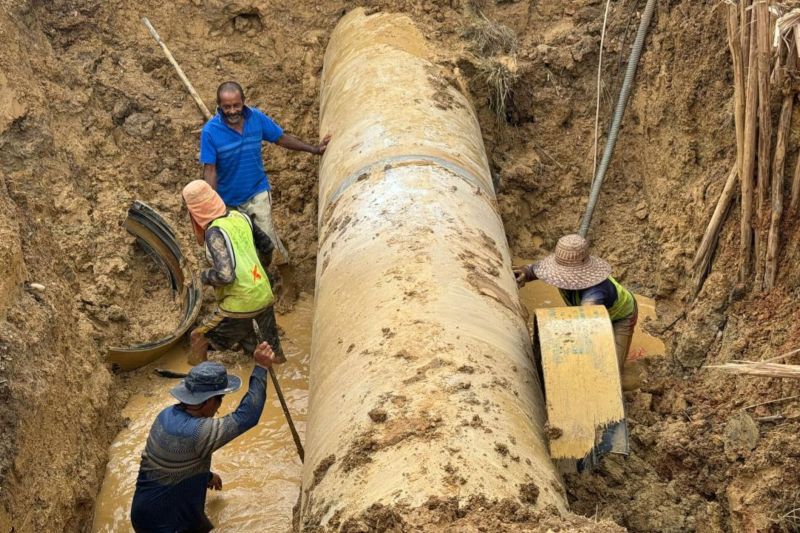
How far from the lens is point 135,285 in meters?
6.33

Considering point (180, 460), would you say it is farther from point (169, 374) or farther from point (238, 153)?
point (238, 153)

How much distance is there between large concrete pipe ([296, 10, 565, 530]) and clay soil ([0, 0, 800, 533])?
0.24 meters

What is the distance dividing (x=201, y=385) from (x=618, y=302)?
2.41 m

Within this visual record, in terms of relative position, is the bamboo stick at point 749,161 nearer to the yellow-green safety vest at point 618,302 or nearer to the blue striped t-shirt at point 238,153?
the yellow-green safety vest at point 618,302

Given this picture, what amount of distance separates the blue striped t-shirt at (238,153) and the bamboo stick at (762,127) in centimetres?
345

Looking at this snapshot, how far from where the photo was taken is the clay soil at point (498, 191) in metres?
3.90

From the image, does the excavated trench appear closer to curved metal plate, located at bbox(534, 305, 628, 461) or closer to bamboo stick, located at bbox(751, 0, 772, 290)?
bamboo stick, located at bbox(751, 0, 772, 290)

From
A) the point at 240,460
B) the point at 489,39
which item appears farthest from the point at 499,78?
the point at 240,460

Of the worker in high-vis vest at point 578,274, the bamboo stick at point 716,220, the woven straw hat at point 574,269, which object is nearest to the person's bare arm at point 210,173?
the worker in high-vis vest at point 578,274

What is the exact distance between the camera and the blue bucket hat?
3969 millimetres

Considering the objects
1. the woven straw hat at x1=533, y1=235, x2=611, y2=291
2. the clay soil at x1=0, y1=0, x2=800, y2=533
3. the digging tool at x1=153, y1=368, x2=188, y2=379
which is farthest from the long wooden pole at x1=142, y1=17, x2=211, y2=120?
the woven straw hat at x1=533, y1=235, x2=611, y2=291

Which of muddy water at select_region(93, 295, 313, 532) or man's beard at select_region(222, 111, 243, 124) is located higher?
man's beard at select_region(222, 111, 243, 124)

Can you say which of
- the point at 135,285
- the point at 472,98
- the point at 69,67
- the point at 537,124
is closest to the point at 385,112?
the point at 472,98

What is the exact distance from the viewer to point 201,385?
3.99m
